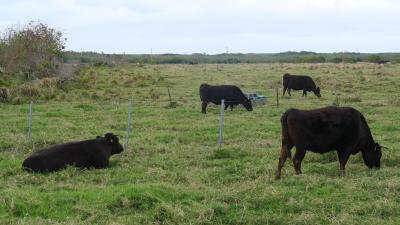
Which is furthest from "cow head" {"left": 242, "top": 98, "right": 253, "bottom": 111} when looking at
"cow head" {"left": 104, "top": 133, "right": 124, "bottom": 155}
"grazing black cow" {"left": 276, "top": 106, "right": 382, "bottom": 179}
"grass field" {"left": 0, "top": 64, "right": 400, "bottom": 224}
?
"grazing black cow" {"left": 276, "top": 106, "right": 382, "bottom": 179}

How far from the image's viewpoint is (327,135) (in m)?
10.4

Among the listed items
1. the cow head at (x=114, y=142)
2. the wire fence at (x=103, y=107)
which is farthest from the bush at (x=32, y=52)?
the cow head at (x=114, y=142)

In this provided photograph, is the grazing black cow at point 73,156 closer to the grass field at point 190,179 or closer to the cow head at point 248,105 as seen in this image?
the grass field at point 190,179

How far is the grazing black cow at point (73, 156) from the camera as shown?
10617mm

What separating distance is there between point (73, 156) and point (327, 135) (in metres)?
5.24

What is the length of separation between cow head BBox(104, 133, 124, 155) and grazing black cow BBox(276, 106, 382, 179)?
13.2 feet

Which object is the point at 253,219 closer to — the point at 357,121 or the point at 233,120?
the point at 357,121

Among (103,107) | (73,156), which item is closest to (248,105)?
(103,107)

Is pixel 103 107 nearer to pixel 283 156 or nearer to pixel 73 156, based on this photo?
pixel 73 156

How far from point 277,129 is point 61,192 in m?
8.86

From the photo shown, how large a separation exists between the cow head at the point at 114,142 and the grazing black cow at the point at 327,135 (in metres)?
4.03

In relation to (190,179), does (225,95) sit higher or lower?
higher

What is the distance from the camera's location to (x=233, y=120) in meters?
18.5

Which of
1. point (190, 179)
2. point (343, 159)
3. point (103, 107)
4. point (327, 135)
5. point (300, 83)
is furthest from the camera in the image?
point (300, 83)
